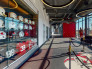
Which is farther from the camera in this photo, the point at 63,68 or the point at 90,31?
→ the point at 90,31

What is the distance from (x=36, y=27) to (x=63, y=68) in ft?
12.4

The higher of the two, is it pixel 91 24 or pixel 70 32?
pixel 91 24

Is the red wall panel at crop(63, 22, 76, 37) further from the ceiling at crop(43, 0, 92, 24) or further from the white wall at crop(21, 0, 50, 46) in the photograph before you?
the white wall at crop(21, 0, 50, 46)

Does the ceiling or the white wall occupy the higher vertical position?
the ceiling

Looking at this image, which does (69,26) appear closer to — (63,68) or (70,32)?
(70,32)

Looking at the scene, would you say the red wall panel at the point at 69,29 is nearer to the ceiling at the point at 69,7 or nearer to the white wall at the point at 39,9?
the ceiling at the point at 69,7

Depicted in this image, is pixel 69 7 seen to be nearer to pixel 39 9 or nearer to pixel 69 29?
pixel 39 9

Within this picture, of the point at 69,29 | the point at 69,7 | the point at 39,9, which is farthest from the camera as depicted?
the point at 69,29

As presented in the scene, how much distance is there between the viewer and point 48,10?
371 inches

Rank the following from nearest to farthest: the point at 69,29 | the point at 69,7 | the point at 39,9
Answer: the point at 39,9, the point at 69,7, the point at 69,29

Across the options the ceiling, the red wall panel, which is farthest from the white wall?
the red wall panel

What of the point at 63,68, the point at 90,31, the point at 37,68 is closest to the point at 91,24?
the point at 90,31

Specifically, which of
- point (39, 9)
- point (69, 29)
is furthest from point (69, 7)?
point (69, 29)

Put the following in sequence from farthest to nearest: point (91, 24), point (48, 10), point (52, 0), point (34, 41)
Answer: point (48, 10), point (91, 24), point (52, 0), point (34, 41)
